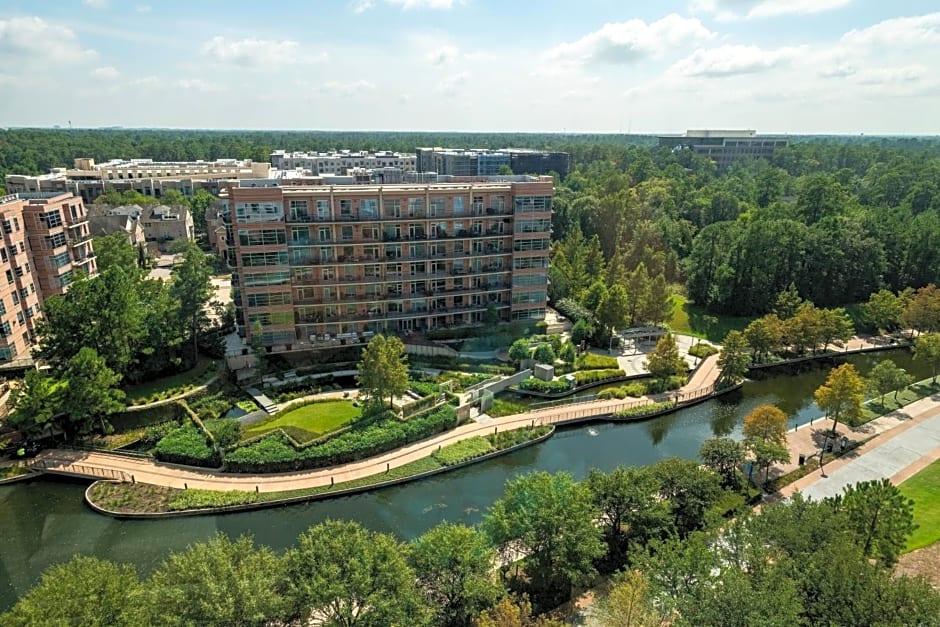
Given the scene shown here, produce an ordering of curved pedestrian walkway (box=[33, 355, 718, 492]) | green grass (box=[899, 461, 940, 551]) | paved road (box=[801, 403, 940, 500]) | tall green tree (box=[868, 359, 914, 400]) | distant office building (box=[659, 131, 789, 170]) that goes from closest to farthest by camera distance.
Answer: green grass (box=[899, 461, 940, 551]) → curved pedestrian walkway (box=[33, 355, 718, 492]) → paved road (box=[801, 403, 940, 500]) → tall green tree (box=[868, 359, 914, 400]) → distant office building (box=[659, 131, 789, 170])

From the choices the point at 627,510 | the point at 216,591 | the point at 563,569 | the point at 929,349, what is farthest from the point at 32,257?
the point at 929,349

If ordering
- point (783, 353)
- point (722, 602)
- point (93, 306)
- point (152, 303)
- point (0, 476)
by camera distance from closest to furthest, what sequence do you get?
point (722, 602) → point (0, 476) → point (93, 306) → point (152, 303) → point (783, 353)

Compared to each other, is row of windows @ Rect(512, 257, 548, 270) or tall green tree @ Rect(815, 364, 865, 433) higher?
row of windows @ Rect(512, 257, 548, 270)

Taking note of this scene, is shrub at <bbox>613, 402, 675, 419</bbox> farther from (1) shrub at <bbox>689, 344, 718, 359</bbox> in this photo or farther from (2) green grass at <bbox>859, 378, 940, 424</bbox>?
(2) green grass at <bbox>859, 378, 940, 424</bbox>

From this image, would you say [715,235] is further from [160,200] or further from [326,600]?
[160,200]

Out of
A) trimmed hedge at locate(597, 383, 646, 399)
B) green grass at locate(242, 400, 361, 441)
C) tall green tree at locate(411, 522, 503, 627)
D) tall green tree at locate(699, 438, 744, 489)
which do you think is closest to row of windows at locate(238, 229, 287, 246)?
green grass at locate(242, 400, 361, 441)

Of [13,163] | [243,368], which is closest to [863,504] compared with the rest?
[243,368]

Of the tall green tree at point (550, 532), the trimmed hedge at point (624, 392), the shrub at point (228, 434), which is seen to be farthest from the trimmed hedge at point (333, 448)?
the trimmed hedge at point (624, 392)

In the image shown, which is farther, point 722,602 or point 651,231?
point 651,231
